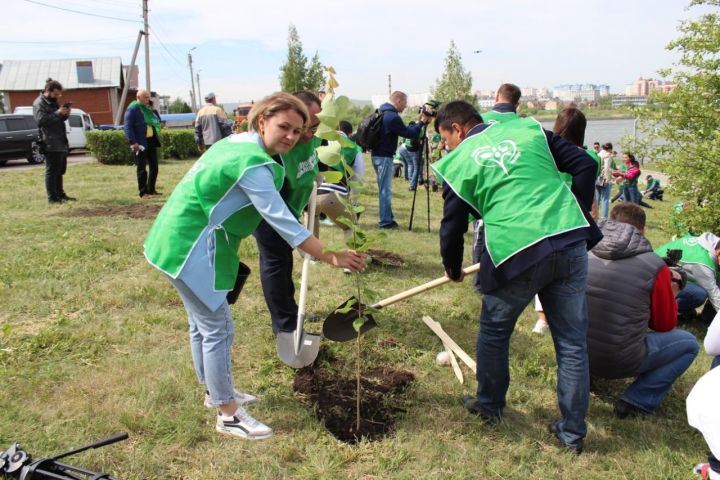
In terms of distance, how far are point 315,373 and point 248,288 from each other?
5.55 ft

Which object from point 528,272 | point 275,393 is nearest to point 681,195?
point 528,272

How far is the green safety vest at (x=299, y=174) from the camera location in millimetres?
3172

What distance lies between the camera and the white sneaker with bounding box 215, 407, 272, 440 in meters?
2.59

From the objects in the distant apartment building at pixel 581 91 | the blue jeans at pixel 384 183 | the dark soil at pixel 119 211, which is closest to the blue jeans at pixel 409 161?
the blue jeans at pixel 384 183

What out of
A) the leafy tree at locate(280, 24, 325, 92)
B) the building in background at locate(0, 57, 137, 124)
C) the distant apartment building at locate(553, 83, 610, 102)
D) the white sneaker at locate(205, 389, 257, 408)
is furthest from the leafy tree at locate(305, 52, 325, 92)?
the distant apartment building at locate(553, 83, 610, 102)

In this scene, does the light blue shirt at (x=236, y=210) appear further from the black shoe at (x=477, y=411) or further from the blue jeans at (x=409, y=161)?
the blue jeans at (x=409, y=161)

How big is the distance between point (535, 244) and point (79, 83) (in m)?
46.5

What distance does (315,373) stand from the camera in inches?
129

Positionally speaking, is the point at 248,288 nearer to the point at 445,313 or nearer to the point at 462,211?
the point at 445,313

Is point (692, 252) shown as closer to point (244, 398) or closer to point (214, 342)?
point (244, 398)

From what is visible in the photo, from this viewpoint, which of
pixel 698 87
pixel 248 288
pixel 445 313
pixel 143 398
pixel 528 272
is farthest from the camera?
pixel 698 87

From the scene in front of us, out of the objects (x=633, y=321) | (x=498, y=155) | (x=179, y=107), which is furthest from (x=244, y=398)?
(x=179, y=107)

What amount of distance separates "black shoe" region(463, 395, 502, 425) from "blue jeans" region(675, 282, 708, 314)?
8.51ft

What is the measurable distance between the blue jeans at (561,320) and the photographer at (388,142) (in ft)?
16.5
